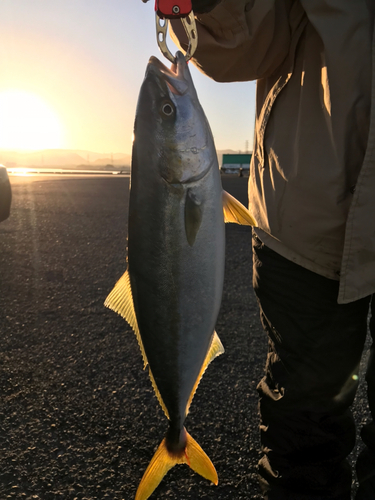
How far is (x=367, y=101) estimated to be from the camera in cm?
158

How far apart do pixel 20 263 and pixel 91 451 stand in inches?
170

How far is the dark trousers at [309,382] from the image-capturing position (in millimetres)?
1823

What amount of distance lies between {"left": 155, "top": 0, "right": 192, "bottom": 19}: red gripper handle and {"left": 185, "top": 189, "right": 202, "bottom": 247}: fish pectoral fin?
595 millimetres

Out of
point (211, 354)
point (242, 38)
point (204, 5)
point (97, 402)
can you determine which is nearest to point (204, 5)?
point (204, 5)

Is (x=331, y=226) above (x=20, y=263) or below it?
above

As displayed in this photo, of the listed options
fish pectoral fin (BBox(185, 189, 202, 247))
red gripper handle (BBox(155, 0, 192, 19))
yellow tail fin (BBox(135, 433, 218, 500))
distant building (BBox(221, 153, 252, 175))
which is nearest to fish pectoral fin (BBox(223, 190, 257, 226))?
fish pectoral fin (BBox(185, 189, 202, 247))

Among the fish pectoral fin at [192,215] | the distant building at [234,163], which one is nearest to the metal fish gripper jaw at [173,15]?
the fish pectoral fin at [192,215]

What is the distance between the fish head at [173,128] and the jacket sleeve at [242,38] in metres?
0.29

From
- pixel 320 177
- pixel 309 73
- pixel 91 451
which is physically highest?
pixel 309 73

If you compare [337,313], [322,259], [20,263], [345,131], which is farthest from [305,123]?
[20,263]

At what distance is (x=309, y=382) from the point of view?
6.11ft

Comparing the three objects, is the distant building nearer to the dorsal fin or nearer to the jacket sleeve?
the jacket sleeve

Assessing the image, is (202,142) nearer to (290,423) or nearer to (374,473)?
(290,423)

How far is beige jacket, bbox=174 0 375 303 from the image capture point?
158 cm
